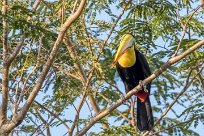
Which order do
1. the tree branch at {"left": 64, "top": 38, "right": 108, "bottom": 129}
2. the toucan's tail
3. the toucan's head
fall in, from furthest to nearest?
the tree branch at {"left": 64, "top": 38, "right": 108, "bottom": 129} → the toucan's tail → the toucan's head

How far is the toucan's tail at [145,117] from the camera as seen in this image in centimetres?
647

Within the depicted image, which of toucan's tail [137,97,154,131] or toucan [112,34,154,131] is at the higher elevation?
toucan [112,34,154,131]

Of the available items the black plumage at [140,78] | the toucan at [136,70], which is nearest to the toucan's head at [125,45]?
the toucan at [136,70]

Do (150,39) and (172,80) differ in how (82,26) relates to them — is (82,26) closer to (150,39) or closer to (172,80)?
(150,39)

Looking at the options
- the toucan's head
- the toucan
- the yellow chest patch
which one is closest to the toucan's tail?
the toucan

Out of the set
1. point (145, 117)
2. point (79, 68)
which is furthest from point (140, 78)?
point (79, 68)

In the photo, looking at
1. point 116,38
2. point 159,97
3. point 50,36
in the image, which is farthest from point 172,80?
point 50,36

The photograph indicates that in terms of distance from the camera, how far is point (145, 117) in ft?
21.3

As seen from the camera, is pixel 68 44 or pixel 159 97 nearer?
pixel 68 44

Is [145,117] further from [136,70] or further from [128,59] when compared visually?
[128,59]

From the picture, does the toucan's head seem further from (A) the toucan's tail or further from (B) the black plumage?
(A) the toucan's tail

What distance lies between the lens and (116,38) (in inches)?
289

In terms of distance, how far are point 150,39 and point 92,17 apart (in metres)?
0.87

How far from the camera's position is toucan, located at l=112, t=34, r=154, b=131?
644 centimetres
